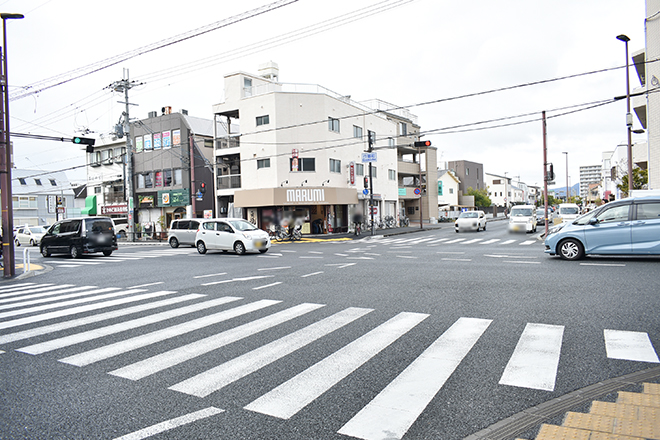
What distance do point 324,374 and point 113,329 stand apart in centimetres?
362

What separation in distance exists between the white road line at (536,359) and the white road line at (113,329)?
4952 mm

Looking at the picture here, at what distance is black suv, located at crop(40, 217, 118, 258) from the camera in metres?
19.2

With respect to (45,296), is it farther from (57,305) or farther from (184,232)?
(184,232)

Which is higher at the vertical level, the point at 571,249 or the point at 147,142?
the point at 147,142

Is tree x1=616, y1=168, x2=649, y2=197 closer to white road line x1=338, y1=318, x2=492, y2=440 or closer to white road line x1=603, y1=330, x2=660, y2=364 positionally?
white road line x1=603, y1=330, x2=660, y2=364

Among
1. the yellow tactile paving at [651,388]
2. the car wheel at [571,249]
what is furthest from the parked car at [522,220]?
the yellow tactile paving at [651,388]

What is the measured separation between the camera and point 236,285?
9.60m

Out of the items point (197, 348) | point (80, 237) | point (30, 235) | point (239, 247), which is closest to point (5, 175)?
point (80, 237)

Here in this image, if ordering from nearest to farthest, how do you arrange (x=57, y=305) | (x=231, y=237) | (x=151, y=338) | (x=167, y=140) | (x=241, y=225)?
1. (x=151, y=338)
2. (x=57, y=305)
3. (x=231, y=237)
4. (x=241, y=225)
5. (x=167, y=140)

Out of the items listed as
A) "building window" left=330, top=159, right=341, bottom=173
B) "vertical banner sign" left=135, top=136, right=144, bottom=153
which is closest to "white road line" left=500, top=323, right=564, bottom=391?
"building window" left=330, top=159, right=341, bottom=173

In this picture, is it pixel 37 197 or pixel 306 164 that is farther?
pixel 37 197

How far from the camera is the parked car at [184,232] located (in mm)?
24031

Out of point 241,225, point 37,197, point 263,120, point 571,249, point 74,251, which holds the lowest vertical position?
point 74,251

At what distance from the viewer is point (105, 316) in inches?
269
